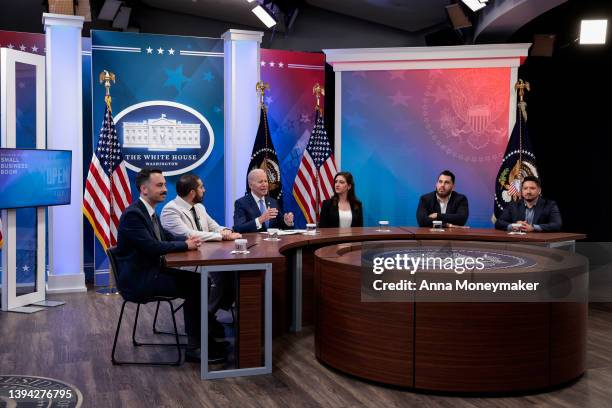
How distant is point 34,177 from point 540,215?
4.45 meters

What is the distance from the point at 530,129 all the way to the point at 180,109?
397 cm

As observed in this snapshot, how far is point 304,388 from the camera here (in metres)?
3.63

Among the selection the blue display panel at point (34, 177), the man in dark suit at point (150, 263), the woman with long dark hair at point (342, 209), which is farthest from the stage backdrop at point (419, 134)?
the man in dark suit at point (150, 263)

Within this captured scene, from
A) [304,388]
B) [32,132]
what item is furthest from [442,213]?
[32,132]

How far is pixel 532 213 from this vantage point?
5.74m

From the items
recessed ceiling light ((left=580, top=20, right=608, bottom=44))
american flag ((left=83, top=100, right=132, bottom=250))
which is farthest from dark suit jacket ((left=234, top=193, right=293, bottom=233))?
recessed ceiling light ((left=580, top=20, right=608, bottom=44))

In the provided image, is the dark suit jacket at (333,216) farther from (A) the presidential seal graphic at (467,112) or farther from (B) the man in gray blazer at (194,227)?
(A) the presidential seal graphic at (467,112)

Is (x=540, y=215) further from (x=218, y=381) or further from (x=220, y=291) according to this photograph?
(x=218, y=381)

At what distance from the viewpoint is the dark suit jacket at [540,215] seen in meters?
5.57

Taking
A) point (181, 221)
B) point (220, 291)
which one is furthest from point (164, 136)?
point (220, 291)

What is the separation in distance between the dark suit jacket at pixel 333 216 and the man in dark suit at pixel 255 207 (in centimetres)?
69

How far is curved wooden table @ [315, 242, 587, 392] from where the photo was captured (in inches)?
134

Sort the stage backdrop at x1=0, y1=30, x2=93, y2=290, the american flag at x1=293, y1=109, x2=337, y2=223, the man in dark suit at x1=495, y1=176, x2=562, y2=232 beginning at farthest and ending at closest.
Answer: the american flag at x1=293, y1=109, x2=337, y2=223, the stage backdrop at x1=0, y1=30, x2=93, y2=290, the man in dark suit at x1=495, y1=176, x2=562, y2=232

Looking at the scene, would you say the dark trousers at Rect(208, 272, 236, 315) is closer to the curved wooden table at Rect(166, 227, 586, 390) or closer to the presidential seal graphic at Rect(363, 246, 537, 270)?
the curved wooden table at Rect(166, 227, 586, 390)
